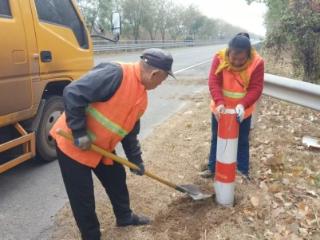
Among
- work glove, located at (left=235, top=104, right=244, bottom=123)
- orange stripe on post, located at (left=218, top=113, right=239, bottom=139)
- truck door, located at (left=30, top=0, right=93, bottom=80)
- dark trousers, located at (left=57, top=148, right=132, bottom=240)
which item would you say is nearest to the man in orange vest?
dark trousers, located at (left=57, top=148, right=132, bottom=240)

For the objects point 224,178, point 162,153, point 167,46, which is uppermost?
point 224,178

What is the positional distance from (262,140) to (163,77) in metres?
3.06

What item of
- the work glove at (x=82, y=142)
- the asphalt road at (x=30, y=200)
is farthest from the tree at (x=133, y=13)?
the work glove at (x=82, y=142)

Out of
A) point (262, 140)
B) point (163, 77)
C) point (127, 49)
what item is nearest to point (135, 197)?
point (163, 77)

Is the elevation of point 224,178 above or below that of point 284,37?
below

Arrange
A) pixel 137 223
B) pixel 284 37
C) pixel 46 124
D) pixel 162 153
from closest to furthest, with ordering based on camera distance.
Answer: pixel 137 223 → pixel 46 124 → pixel 162 153 → pixel 284 37

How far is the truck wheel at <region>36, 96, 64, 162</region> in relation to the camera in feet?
16.4

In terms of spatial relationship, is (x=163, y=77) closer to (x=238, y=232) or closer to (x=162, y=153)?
(x=238, y=232)

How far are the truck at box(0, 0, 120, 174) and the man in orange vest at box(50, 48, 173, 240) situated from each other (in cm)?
141

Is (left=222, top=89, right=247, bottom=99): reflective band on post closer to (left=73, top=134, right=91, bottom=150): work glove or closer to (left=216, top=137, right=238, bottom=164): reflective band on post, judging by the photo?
(left=216, top=137, right=238, bottom=164): reflective band on post

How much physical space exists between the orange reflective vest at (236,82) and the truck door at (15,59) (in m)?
2.01

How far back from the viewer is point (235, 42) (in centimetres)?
384

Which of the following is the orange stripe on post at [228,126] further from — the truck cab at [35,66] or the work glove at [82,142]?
the truck cab at [35,66]

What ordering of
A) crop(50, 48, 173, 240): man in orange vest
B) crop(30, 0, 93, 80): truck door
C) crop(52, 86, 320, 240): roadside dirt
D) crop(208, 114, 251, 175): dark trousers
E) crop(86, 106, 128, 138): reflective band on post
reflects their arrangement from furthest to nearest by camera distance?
crop(30, 0, 93, 80): truck door, crop(208, 114, 251, 175): dark trousers, crop(52, 86, 320, 240): roadside dirt, crop(86, 106, 128, 138): reflective band on post, crop(50, 48, 173, 240): man in orange vest
